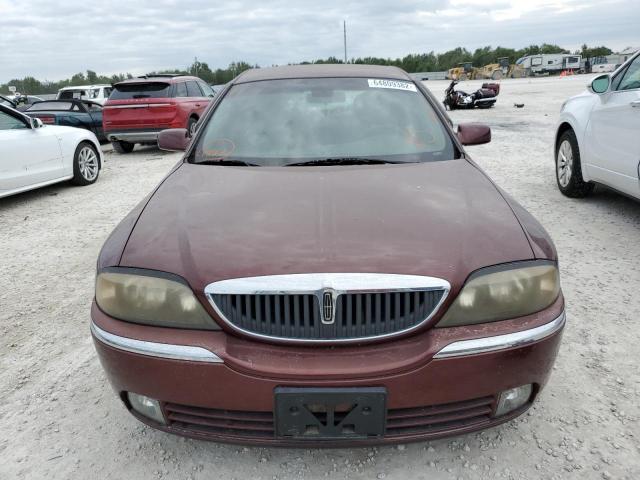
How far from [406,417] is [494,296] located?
50 cm

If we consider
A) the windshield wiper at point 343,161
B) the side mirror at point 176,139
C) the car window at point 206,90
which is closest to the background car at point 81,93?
the car window at point 206,90

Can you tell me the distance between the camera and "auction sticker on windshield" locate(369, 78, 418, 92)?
3098mm

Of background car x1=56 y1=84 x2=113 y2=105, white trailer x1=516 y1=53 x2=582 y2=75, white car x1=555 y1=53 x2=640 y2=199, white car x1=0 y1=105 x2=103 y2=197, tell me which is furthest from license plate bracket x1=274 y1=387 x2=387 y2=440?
white trailer x1=516 y1=53 x2=582 y2=75

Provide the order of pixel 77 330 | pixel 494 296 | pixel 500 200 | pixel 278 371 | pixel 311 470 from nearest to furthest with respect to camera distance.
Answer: pixel 278 371
pixel 494 296
pixel 311 470
pixel 500 200
pixel 77 330

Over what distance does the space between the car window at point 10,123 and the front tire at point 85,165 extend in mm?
907

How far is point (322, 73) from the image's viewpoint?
3260 mm

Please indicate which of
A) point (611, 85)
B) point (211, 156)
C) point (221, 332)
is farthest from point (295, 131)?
point (611, 85)

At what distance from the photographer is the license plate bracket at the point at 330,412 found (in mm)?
1583

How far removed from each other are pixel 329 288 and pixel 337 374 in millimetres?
268

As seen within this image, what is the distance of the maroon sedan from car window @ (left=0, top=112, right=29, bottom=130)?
212 inches

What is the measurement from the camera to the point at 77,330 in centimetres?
309

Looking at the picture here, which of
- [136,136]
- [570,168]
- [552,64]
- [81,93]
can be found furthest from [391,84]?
[552,64]

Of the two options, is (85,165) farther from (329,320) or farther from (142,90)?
Result: (329,320)

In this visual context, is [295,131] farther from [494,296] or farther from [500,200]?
[494,296]
